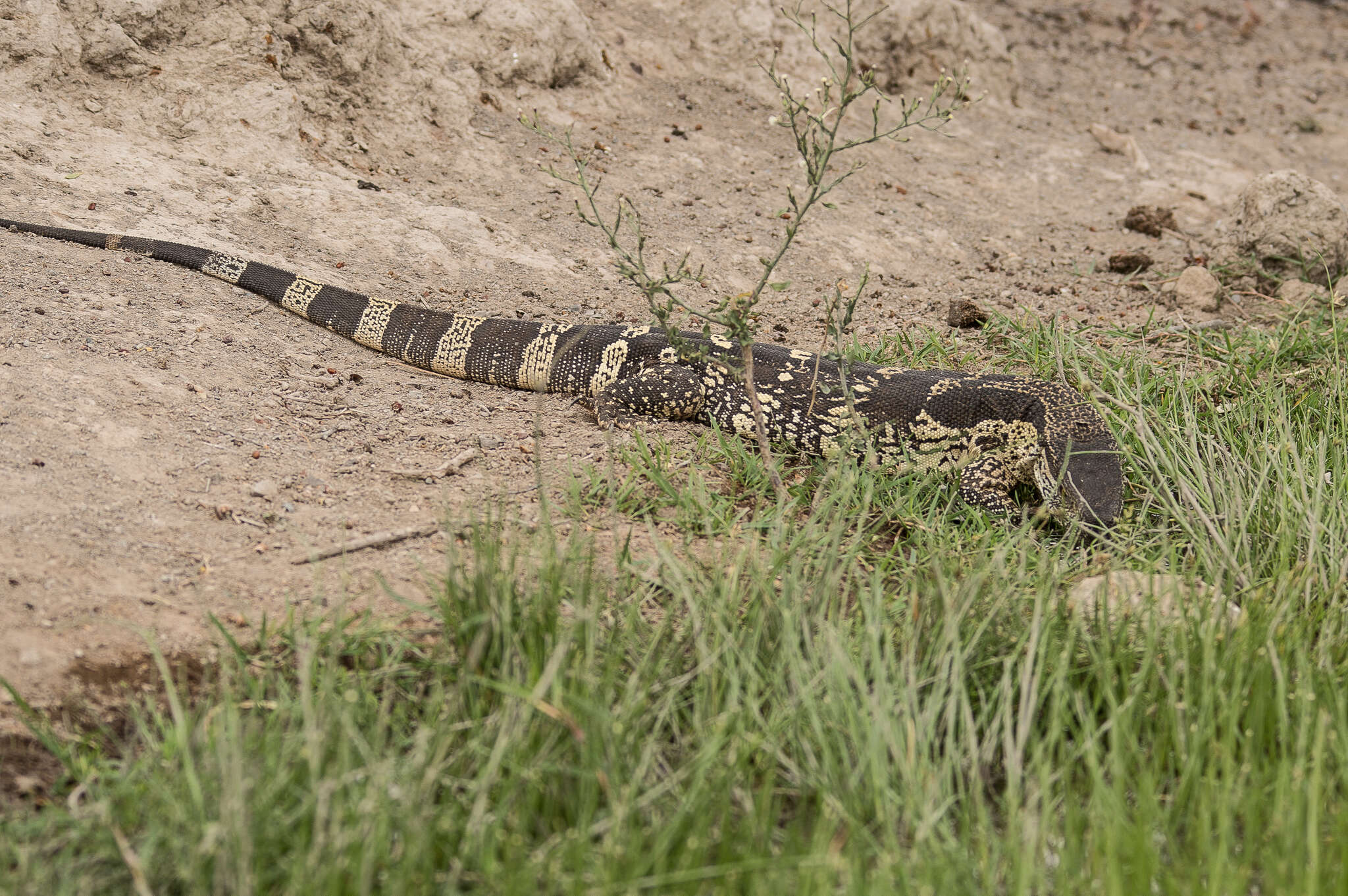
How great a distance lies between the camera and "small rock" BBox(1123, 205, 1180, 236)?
898 cm

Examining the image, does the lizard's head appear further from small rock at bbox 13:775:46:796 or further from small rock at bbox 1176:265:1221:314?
small rock at bbox 13:775:46:796

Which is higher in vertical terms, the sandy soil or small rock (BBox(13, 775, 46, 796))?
the sandy soil

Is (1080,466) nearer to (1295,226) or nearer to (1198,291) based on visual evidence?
(1198,291)

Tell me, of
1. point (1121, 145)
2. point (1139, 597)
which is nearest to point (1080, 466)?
point (1139, 597)

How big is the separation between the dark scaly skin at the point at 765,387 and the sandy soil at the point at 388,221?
0.17m

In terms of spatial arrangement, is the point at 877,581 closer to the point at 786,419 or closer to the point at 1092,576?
the point at 1092,576

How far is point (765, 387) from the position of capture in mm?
5805

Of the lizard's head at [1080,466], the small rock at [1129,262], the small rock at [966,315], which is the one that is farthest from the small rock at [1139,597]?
the small rock at [1129,262]

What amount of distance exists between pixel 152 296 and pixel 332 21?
3.55 m

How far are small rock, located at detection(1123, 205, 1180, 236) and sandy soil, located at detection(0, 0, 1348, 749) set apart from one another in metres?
0.17

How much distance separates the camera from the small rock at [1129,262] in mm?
8211

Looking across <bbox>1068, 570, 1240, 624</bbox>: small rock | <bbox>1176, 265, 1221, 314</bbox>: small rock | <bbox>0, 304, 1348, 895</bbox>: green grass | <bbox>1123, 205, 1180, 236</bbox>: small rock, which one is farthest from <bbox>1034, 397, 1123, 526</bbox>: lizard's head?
<bbox>1123, 205, 1180, 236</bbox>: small rock

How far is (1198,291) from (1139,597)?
4.72 meters

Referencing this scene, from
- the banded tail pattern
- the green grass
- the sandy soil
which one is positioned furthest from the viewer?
the banded tail pattern
